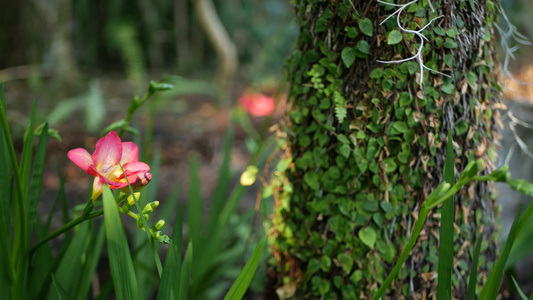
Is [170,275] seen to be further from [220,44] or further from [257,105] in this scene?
[220,44]

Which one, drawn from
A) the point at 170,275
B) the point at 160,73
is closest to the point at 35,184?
the point at 170,275

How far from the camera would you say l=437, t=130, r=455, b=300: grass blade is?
0.73 metres

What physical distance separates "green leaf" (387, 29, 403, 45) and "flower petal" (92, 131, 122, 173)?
0.54 meters

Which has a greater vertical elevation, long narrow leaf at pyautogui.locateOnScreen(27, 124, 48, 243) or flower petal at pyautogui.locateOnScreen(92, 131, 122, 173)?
flower petal at pyautogui.locateOnScreen(92, 131, 122, 173)

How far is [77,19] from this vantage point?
4.14 metres

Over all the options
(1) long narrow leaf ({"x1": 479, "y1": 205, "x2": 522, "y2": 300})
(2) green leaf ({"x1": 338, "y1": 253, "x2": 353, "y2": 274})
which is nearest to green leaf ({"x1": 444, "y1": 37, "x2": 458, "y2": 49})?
(1) long narrow leaf ({"x1": 479, "y1": 205, "x2": 522, "y2": 300})

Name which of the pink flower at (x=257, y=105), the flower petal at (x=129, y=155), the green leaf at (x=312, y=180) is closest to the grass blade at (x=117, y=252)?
the flower petal at (x=129, y=155)

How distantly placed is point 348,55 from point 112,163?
20.4 inches

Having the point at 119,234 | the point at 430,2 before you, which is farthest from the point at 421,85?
the point at 119,234

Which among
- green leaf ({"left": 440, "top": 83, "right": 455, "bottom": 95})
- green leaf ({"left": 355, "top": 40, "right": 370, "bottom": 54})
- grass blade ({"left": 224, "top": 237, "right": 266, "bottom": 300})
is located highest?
green leaf ({"left": 355, "top": 40, "right": 370, "bottom": 54})

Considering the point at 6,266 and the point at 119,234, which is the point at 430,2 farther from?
the point at 6,266

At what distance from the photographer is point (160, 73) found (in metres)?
4.49

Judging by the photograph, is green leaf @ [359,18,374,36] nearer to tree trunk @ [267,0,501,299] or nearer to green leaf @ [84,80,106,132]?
tree trunk @ [267,0,501,299]

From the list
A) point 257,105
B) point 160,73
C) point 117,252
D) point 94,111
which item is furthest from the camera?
point 160,73
